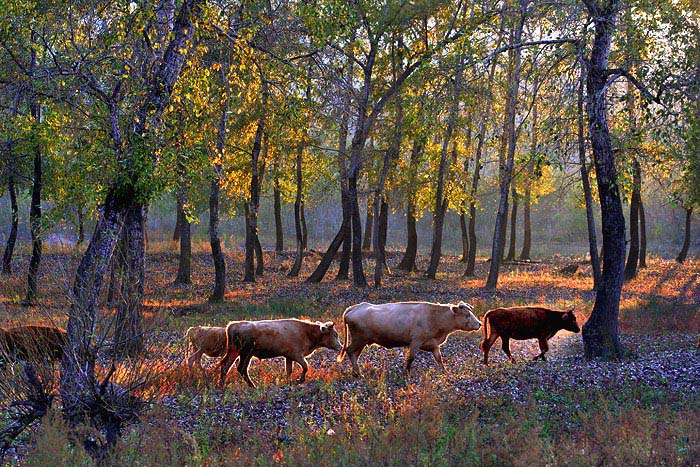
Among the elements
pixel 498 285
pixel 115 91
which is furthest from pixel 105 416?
pixel 498 285

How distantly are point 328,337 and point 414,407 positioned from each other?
4197 mm

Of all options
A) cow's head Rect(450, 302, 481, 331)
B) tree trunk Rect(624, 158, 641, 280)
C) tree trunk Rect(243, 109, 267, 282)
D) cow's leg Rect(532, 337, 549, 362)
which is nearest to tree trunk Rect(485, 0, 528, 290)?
tree trunk Rect(624, 158, 641, 280)

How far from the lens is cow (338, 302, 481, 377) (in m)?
14.7

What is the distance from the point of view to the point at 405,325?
48.9 feet

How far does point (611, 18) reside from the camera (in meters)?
14.3

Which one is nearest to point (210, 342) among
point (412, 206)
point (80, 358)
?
point (80, 358)

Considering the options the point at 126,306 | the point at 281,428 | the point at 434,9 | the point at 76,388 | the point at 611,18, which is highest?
the point at 434,9

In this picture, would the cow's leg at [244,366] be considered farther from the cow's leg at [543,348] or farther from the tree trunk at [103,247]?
the cow's leg at [543,348]

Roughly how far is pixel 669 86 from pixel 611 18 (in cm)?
218

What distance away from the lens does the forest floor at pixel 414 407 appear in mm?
8609

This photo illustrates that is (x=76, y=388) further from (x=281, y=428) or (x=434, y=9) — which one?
(x=434, y=9)

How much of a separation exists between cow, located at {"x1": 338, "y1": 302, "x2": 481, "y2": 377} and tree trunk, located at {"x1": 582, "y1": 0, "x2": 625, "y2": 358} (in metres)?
2.70

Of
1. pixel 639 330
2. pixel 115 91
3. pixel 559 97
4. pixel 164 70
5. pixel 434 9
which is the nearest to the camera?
pixel 164 70

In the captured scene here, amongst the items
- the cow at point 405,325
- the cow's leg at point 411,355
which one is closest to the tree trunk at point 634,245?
the cow at point 405,325
